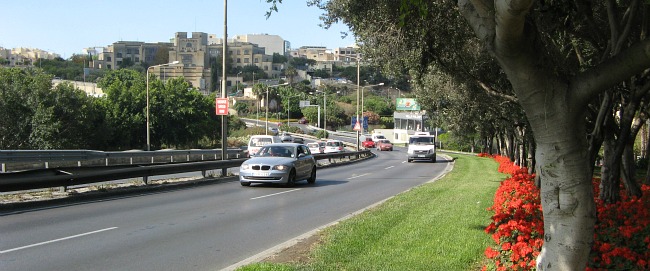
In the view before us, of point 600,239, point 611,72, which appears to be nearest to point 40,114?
point 600,239

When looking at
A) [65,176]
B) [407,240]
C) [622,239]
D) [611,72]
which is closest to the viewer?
[611,72]

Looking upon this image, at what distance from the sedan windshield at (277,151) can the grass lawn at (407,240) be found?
8206 millimetres

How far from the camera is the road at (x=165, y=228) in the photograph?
816cm

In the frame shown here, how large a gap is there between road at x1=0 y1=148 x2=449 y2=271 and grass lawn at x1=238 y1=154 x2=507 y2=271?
3.77 ft

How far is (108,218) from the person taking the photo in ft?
39.9

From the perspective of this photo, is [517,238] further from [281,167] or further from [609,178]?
[281,167]

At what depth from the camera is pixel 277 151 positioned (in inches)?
837

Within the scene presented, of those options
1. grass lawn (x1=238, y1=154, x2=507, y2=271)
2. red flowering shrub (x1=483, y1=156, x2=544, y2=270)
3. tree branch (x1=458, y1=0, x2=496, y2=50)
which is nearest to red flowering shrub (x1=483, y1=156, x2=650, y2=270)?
red flowering shrub (x1=483, y1=156, x2=544, y2=270)

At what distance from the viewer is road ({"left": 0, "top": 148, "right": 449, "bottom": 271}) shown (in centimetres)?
816

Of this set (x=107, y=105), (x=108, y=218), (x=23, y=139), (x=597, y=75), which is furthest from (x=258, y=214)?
(x=107, y=105)

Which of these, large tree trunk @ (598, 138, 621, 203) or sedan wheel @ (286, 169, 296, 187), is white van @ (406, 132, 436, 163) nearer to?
sedan wheel @ (286, 169, 296, 187)

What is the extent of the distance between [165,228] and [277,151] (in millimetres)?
10482

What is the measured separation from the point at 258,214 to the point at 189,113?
49.6 m

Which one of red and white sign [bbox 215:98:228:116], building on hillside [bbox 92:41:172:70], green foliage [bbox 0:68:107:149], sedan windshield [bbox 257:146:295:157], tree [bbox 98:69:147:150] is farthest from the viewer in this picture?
building on hillside [bbox 92:41:172:70]
